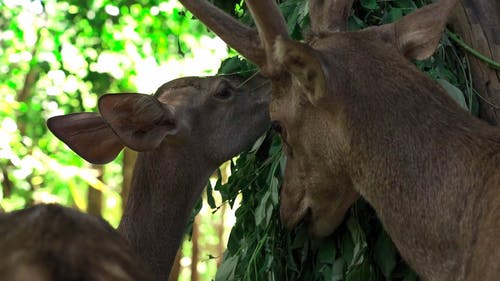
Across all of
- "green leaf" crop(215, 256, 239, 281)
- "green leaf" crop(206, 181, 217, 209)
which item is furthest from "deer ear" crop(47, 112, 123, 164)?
"green leaf" crop(215, 256, 239, 281)

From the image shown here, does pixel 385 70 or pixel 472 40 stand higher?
pixel 385 70

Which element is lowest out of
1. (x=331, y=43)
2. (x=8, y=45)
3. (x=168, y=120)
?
(x=8, y=45)

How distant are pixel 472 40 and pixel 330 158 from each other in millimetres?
A: 1058

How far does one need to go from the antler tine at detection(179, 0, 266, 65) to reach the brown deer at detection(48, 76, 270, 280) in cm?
64

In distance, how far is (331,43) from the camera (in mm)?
4074

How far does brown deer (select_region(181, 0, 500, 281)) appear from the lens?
3.68 m

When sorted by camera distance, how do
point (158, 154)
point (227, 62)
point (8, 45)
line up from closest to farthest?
A: point (158, 154) < point (227, 62) < point (8, 45)

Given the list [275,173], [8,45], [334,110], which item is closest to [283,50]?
[334,110]

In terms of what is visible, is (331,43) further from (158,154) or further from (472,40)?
(158,154)

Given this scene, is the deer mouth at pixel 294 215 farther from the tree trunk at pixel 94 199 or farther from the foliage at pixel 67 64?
the tree trunk at pixel 94 199

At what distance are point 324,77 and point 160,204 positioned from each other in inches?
53.7

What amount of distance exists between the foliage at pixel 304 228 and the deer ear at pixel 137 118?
0.41 meters

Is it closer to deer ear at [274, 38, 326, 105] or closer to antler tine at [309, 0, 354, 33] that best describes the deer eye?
antler tine at [309, 0, 354, 33]

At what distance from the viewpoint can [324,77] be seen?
152 inches
